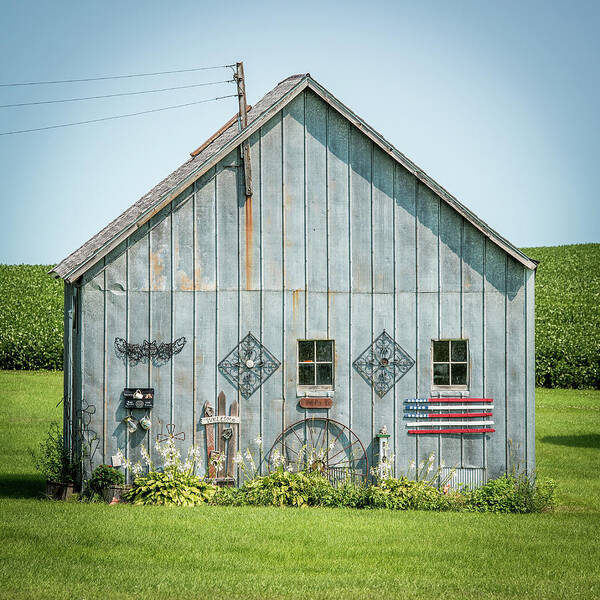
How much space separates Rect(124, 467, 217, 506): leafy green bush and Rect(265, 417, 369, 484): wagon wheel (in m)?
1.26

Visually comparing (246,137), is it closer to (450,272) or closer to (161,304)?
(161,304)

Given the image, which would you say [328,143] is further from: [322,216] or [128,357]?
[128,357]

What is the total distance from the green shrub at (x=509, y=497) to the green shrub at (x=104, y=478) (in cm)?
591

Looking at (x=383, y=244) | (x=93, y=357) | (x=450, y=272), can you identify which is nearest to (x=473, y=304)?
(x=450, y=272)

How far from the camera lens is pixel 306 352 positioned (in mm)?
15914

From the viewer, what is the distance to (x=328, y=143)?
52.4ft

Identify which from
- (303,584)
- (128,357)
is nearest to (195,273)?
(128,357)

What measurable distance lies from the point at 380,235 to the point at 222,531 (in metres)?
6.05

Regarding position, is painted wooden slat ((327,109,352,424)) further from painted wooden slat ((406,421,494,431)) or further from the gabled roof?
painted wooden slat ((406,421,494,431))

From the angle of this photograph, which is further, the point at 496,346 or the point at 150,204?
the point at 150,204

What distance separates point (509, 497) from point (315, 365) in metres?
3.99

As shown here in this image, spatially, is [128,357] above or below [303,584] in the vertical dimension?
above

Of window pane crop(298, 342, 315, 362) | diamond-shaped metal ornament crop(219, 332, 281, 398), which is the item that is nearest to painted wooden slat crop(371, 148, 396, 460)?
window pane crop(298, 342, 315, 362)

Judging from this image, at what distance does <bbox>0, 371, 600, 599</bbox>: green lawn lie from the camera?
10.0 m
